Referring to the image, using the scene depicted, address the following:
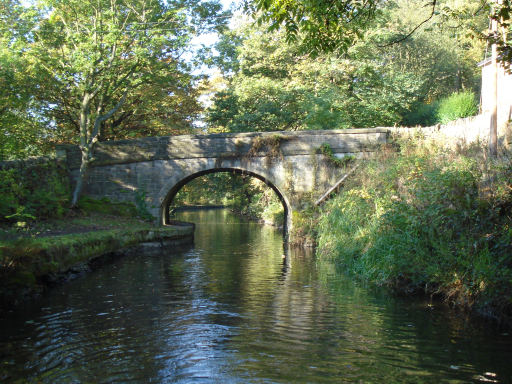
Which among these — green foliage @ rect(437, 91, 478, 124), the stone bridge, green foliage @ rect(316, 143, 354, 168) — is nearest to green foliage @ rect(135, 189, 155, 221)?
the stone bridge

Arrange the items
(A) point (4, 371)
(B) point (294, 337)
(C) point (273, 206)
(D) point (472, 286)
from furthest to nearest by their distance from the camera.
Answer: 1. (C) point (273, 206)
2. (D) point (472, 286)
3. (B) point (294, 337)
4. (A) point (4, 371)

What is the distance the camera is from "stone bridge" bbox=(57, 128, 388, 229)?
15.1m

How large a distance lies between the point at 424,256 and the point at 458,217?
0.90m

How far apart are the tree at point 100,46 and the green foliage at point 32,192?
0.95 metres

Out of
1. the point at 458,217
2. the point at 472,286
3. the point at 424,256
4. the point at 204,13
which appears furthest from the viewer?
the point at 204,13

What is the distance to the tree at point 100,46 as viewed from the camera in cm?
1312

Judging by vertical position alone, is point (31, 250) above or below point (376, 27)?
below

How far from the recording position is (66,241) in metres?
8.82

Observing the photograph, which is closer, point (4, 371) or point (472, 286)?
point (4, 371)

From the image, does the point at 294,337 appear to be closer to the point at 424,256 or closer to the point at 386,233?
the point at 424,256

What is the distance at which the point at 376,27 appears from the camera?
20.3 metres

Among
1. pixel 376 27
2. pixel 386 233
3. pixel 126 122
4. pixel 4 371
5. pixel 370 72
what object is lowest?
pixel 4 371

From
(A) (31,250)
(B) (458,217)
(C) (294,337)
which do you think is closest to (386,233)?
(B) (458,217)

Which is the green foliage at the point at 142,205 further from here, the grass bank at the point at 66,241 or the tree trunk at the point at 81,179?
the tree trunk at the point at 81,179
